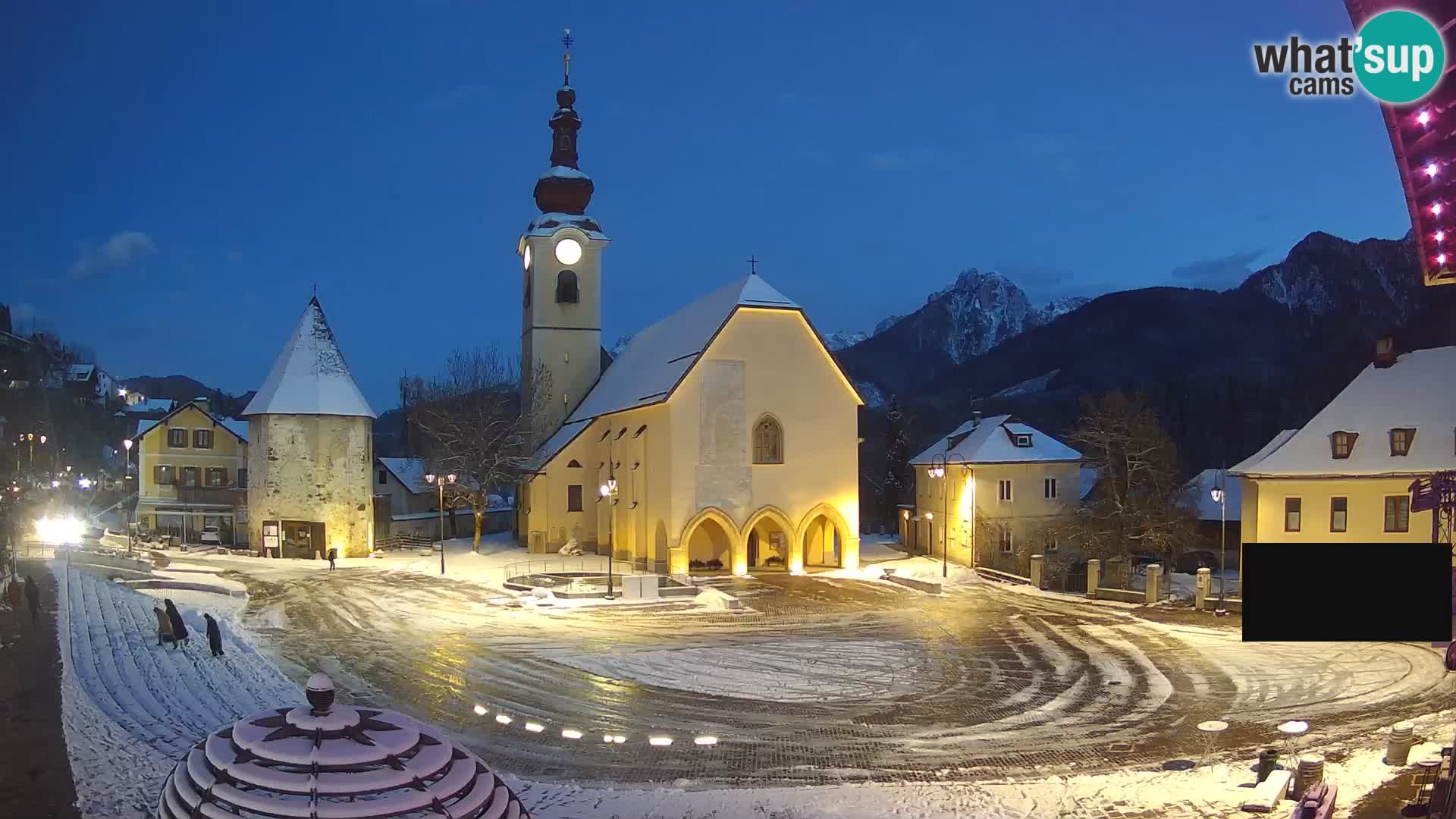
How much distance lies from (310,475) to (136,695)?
27071 millimetres

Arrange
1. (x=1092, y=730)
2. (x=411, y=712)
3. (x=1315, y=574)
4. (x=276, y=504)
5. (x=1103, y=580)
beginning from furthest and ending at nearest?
1. (x=276, y=504)
2. (x=1103, y=580)
3. (x=411, y=712)
4. (x=1092, y=730)
5. (x=1315, y=574)

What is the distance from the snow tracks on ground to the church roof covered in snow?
62.4 feet

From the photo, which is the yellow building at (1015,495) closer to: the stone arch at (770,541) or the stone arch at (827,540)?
the stone arch at (827,540)

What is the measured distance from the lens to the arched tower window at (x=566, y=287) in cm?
5066

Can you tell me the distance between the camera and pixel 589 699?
1762 cm

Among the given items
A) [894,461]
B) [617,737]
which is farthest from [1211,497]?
[617,737]

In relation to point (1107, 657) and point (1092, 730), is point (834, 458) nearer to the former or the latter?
point (1107, 657)

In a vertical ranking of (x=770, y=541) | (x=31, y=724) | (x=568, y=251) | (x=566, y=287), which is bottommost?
(x=770, y=541)

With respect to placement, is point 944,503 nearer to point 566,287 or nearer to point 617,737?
point 566,287

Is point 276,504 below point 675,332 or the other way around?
below

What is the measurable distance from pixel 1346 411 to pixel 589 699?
85.9 feet

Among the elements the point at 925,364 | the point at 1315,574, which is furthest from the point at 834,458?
the point at 925,364

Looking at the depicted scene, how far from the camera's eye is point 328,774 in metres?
5.77
